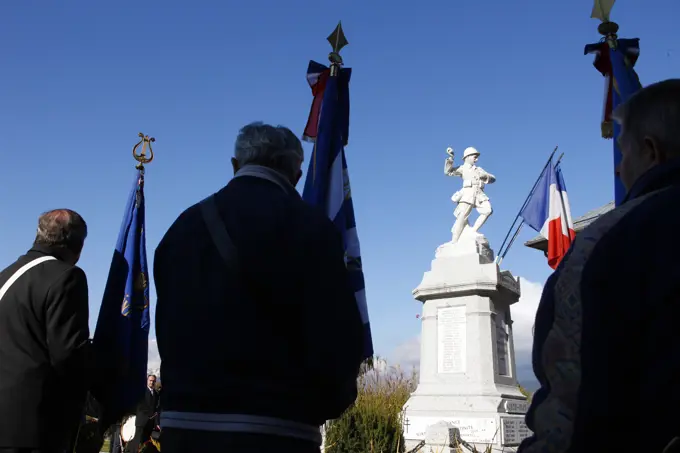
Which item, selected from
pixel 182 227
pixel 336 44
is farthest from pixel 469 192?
pixel 182 227

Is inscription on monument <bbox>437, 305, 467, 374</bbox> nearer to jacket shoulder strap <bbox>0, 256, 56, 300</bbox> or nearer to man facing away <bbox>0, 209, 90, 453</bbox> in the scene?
man facing away <bbox>0, 209, 90, 453</bbox>

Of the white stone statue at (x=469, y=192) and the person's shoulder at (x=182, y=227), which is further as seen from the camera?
the white stone statue at (x=469, y=192)

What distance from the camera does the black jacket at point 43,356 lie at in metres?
2.49

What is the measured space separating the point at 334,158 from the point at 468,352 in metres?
5.61

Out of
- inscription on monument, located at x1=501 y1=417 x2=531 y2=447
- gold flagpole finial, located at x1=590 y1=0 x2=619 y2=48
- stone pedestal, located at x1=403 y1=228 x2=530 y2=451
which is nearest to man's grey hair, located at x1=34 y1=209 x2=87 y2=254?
gold flagpole finial, located at x1=590 y1=0 x2=619 y2=48

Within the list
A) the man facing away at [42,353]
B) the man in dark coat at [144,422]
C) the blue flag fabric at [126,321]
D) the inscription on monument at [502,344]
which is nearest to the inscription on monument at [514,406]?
the inscription on monument at [502,344]

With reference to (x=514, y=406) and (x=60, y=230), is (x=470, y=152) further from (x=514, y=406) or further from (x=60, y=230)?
(x=60, y=230)

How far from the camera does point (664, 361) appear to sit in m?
1.16

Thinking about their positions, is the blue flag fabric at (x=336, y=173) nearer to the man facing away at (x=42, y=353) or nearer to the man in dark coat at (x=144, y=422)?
the man facing away at (x=42, y=353)

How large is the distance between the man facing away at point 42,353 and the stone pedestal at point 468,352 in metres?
6.61

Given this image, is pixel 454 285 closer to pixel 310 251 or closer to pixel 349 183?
pixel 349 183

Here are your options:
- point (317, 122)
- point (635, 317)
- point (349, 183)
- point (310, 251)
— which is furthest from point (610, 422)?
point (317, 122)

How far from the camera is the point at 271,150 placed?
2137 mm

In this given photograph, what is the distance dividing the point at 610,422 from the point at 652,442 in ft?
0.27
